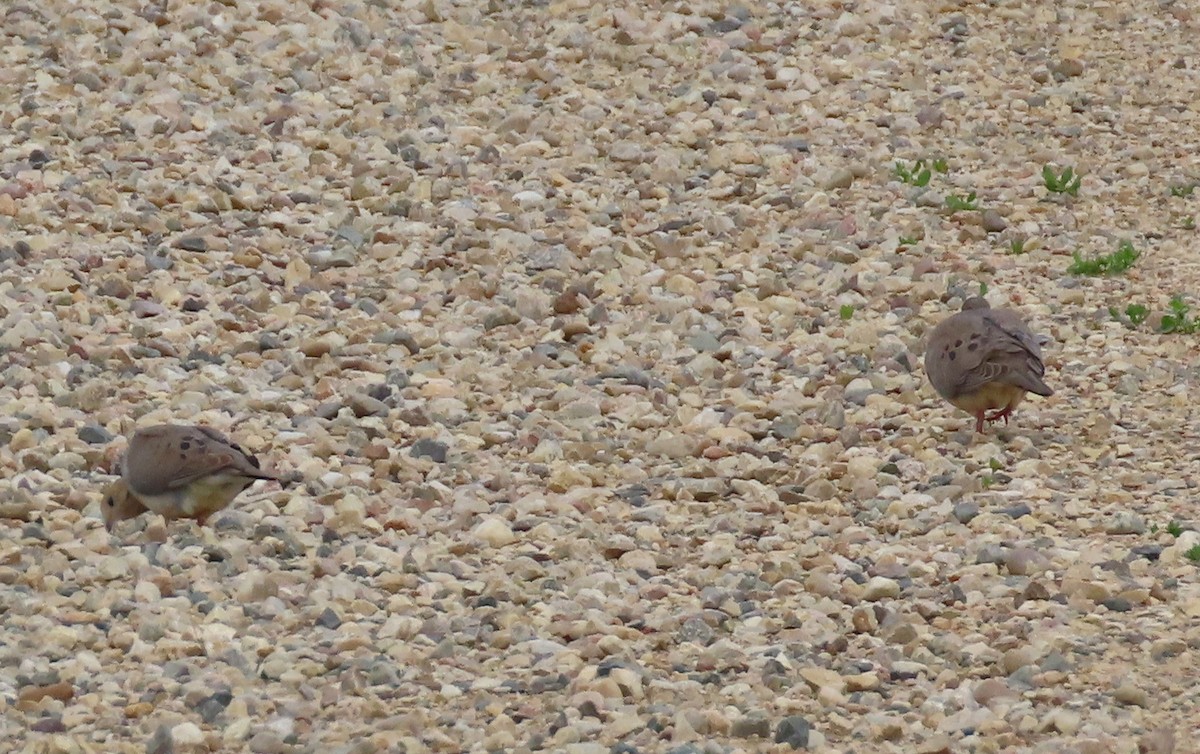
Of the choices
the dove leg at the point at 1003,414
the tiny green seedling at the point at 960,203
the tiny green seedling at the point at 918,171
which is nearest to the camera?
the dove leg at the point at 1003,414

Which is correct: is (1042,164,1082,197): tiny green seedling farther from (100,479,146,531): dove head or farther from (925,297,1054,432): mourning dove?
(100,479,146,531): dove head

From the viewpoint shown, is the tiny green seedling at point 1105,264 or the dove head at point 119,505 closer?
the dove head at point 119,505

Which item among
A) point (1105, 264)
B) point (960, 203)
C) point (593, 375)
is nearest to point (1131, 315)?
point (1105, 264)

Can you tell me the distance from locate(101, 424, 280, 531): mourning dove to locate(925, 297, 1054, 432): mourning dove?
340cm

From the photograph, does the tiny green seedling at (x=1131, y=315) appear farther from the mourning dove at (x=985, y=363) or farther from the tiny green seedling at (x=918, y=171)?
the tiny green seedling at (x=918, y=171)

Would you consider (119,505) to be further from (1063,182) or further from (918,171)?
(1063,182)

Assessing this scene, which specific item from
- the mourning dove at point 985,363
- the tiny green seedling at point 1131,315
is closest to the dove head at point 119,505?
the mourning dove at point 985,363

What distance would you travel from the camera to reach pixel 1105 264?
11.5 meters

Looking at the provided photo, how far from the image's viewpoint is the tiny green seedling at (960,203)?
12227mm

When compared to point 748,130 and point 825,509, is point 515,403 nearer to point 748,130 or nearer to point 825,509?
point 825,509

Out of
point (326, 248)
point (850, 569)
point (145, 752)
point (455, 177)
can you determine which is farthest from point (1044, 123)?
point (145, 752)

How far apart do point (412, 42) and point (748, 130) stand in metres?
2.64

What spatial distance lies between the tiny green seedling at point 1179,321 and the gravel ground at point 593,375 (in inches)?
5.4

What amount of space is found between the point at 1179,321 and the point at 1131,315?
27cm
